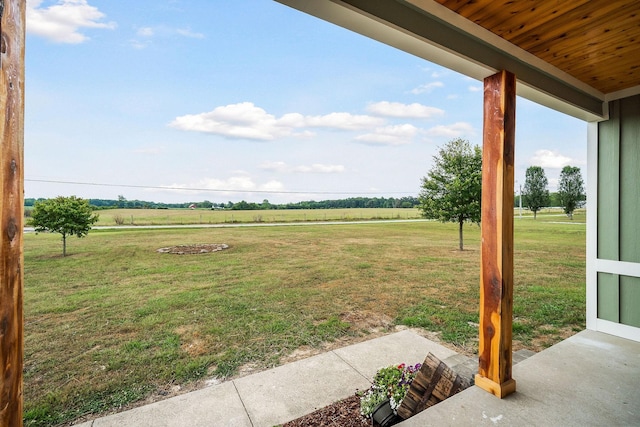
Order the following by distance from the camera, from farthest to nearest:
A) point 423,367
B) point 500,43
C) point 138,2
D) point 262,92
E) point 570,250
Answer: point 262,92
point 138,2
point 570,250
point 423,367
point 500,43

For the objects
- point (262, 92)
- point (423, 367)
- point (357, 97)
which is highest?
point (357, 97)

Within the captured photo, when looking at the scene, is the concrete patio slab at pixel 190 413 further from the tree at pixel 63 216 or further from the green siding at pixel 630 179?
the tree at pixel 63 216

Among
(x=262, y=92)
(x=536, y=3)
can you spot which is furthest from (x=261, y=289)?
(x=262, y=92)

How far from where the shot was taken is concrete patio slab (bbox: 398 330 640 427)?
1.43m

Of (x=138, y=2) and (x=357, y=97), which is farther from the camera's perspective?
(x=357, y=97)

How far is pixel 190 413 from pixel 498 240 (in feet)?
6.93

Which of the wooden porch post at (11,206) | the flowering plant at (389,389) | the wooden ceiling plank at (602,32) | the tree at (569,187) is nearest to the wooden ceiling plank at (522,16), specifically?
the wooden ceiling plank at (602,32)

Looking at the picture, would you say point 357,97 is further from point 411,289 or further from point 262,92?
point 411,289

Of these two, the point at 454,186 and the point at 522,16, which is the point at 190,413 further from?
the point at 454,186

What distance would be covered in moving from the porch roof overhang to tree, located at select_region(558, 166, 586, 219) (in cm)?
835

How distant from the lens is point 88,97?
1008cm

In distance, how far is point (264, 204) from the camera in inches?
573

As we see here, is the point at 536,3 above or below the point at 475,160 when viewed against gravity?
below

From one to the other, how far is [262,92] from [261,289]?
13.3m
